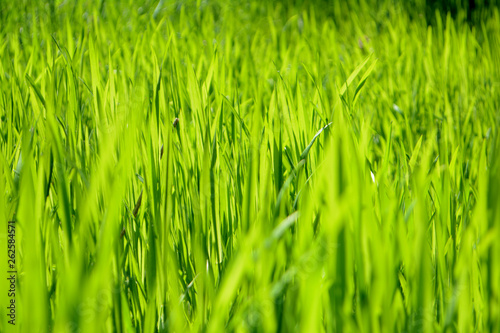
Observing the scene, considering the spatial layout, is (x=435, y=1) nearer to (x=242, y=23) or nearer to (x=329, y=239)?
(x=242, y=23)

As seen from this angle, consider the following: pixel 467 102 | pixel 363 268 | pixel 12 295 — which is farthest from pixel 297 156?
pixel 467 102

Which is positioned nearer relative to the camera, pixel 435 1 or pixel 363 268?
pixel 363 268

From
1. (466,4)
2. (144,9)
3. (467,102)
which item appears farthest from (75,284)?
(466,4)

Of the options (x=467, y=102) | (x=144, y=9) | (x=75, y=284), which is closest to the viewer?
(x=75, y=284)

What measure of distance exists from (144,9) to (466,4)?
92.1 inches

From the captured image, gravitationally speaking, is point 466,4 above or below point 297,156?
below

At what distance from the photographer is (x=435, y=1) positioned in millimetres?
3773

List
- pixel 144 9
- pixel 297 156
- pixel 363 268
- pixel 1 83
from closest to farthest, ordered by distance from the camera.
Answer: pixel 363 268 < pixel 297 156 < pixel 1 83 < pixel 144 9

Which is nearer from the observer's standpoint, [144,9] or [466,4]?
[144,9]

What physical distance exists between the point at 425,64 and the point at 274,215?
1.51m

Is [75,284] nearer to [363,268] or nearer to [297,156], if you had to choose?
[363,268]

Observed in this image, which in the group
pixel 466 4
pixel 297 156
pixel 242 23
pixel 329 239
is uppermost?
pixel 329 239

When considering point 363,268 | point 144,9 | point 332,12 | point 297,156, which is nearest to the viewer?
point 363,268

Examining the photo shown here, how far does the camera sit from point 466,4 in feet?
11.7
